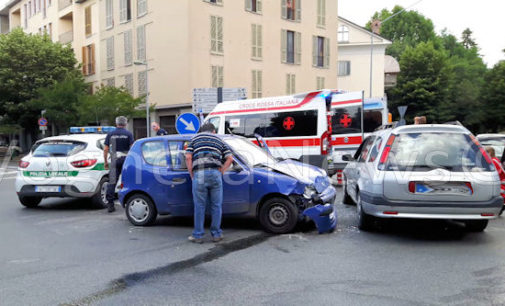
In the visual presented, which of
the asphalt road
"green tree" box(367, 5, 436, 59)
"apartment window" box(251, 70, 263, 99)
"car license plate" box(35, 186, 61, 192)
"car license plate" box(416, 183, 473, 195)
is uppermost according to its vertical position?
"green tree" box(367, 5, 436, 59)

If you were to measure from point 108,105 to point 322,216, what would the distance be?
2214cm

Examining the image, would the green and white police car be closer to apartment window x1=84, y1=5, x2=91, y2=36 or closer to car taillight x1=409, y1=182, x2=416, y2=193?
car taillight x1=409, y1=182, x2=416, y2=193

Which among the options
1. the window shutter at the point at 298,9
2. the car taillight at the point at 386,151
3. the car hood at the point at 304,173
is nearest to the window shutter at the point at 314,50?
the window shutter at the point at 298,9

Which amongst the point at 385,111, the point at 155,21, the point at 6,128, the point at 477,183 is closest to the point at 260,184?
the point at 477,183

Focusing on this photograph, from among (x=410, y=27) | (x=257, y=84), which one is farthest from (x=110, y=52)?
(x=410, y=27)

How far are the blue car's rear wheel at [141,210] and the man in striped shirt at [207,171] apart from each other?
131cm

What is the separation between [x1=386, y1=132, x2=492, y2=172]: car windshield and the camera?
574 centimetres

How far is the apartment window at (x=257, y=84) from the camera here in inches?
1170

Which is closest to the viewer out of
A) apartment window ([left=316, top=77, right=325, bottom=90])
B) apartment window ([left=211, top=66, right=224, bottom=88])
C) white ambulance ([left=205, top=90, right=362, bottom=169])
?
white ambulance ([left=205, top=90, right=362, bottom=169])

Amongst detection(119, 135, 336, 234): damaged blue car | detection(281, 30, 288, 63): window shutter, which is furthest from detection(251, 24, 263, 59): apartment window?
detection(119, 135, 336, 234): damaged blue car

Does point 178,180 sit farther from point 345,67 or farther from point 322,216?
point 345,67

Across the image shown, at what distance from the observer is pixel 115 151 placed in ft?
27.5

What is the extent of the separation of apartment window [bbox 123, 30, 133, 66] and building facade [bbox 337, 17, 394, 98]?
69.4 feet

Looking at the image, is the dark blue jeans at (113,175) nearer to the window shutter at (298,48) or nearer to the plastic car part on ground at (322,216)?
the plastic car part on ground at (322,216)
